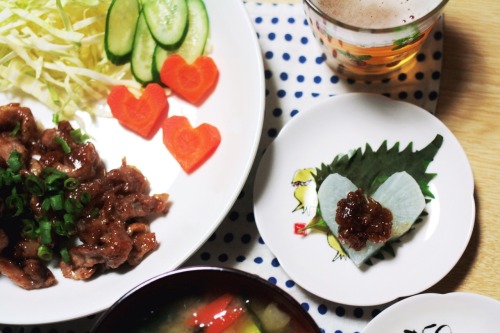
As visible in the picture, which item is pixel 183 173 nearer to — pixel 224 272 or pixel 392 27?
pixel 224 272

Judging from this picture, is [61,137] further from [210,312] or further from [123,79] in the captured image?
[210,312]

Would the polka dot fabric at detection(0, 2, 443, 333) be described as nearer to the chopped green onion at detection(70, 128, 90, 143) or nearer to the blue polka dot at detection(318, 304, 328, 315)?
the blue polka dot at detection(318, 304, 328, 315)

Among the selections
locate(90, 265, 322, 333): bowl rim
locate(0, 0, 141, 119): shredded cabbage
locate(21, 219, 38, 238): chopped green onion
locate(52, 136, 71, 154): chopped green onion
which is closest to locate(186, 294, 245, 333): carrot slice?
locate(90, 265, 322, 333): bowl rim

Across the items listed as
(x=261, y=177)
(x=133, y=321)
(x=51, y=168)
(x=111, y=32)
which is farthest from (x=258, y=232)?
(x=111, y=32)

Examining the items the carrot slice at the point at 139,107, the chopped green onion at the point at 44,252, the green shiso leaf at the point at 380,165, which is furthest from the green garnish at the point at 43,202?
the green shiso leaf at the point at 380,165

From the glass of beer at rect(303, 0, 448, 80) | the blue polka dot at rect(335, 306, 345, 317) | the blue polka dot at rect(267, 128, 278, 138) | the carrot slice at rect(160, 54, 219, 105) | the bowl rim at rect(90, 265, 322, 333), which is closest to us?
the bowl rim at rect(90, 265, 322, 333)

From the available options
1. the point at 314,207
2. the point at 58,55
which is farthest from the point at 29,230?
Result: the point at 314,207
